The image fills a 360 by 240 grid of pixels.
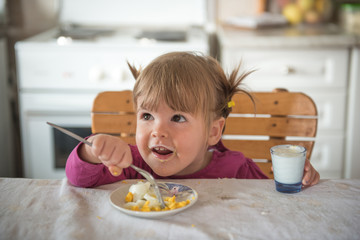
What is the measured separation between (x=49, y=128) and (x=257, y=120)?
45.6 inches

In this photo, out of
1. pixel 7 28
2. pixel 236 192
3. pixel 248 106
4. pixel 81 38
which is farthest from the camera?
pixel 7 28

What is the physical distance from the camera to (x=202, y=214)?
0.76 meters

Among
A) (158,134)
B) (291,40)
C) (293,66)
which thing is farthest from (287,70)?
(158,134)

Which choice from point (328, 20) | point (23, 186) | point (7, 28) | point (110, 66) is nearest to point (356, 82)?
point (328, 20)

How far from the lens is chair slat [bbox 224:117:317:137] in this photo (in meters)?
1.25

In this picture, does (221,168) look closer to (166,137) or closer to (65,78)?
(166,137)

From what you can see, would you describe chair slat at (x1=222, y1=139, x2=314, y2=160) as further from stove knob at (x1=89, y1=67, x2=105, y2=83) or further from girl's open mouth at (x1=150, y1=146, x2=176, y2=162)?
stove knob at (x1=89, y1=67, x2=105, y2=83)

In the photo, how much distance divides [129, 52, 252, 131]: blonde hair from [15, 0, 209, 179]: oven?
3.17ft

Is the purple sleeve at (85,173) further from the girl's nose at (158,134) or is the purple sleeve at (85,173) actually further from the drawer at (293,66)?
the drawer at (293,66)

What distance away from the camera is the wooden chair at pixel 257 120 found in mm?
1249

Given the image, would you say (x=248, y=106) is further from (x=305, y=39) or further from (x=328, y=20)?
(x=328, y=20)

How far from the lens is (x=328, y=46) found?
6.54 ft

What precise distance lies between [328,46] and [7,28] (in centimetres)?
170

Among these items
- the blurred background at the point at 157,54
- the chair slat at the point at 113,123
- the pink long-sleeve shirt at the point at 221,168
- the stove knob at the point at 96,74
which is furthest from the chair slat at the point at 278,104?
the stove knob at the point at 96,74
